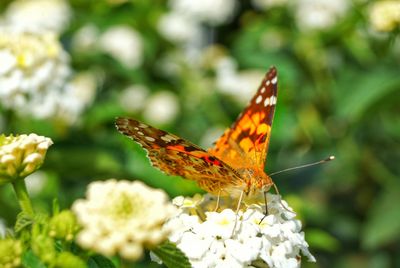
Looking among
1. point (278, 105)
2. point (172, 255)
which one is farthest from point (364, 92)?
point (172, 255)

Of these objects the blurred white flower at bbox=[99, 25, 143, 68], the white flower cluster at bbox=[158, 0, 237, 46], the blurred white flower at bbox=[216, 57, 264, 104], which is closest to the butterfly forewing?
the blurred white flower at bbox=[216, 57, 264, 104]

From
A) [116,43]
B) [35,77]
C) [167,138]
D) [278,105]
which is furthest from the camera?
[116,43]

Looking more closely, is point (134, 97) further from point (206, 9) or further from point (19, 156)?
point (19, 156)

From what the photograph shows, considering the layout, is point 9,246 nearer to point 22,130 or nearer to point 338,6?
point 22,130

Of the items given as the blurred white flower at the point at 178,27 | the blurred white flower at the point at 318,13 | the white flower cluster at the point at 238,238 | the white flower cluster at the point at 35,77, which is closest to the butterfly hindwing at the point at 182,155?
the white flower cluster at the point at 238,238

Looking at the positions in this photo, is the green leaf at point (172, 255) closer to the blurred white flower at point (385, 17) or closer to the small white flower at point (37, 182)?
the small white flower at point (37, 182)

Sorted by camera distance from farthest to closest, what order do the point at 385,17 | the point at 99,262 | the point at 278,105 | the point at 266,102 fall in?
the point at 385,17 < the point at 278,105 < the point at 266,102 < the point at 99,262

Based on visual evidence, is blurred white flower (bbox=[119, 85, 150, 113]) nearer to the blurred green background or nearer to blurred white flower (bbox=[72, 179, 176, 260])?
the blurred green background
